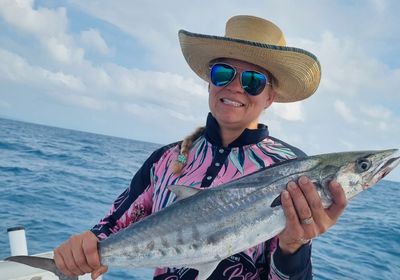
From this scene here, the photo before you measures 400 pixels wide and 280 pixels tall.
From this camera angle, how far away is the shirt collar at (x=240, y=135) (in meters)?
3.02

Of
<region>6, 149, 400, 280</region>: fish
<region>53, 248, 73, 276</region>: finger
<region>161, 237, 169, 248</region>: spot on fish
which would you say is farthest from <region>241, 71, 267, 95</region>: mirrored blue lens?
<region>53, 248, 73, 276</region>: finger

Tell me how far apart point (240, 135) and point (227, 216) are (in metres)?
0.76

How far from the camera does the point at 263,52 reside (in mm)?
2857

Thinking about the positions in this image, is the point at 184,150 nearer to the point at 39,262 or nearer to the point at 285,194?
the point at 285,194

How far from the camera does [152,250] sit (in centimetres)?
265

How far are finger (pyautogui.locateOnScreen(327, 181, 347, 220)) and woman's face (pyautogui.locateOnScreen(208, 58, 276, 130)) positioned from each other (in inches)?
36.2

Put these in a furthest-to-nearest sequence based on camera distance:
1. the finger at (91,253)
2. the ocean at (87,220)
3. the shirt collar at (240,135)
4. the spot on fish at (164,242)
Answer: the ocean at (87,220) < the shirt collar at (240,135) < the finger at (91,253) < the spot on fish at (164,242)

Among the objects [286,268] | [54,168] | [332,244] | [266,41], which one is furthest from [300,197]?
[54,168]

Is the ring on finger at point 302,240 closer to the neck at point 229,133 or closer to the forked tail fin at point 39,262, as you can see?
the neck at point 229,133

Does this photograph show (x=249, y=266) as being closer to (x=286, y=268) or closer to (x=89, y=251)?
(x=286, y=268)

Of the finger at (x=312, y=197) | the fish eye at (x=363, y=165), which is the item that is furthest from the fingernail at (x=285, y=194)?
the fish eye at (x=363, y=165)

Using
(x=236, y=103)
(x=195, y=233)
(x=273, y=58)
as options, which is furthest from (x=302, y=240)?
(x=273, y=58)

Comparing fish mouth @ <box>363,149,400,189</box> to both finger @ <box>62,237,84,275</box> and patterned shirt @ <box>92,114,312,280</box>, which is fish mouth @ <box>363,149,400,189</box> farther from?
finger @ <box>62,237,84,275</box>

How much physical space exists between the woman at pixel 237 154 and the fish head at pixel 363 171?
145 mm
